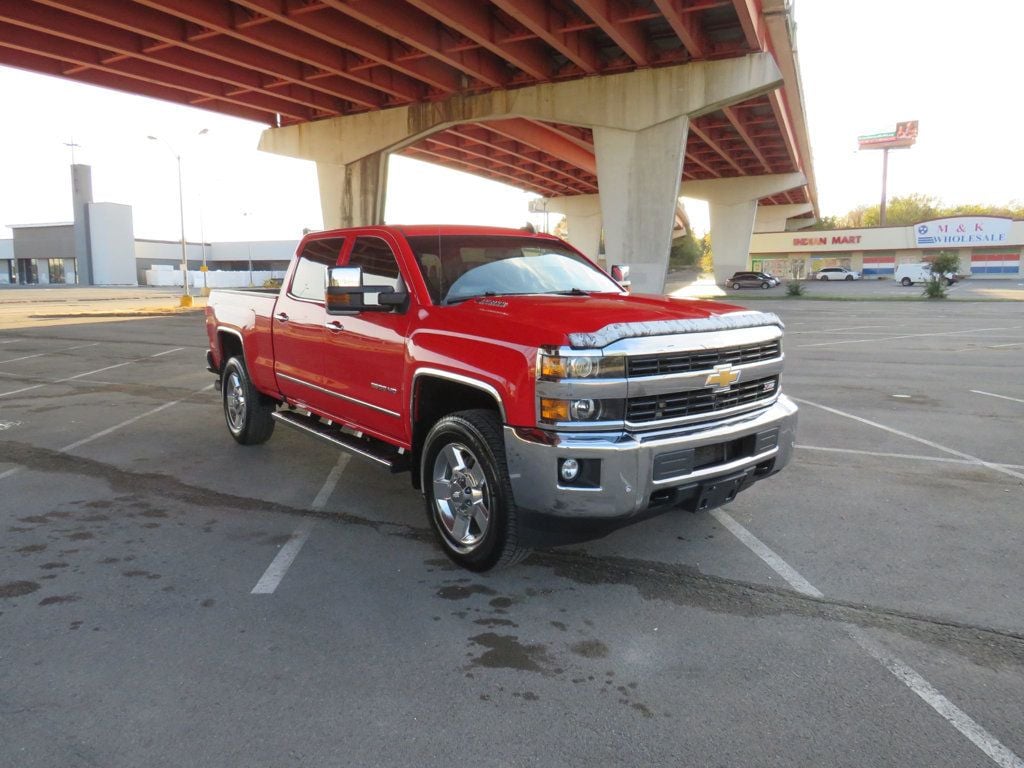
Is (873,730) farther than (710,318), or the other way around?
(710,318)

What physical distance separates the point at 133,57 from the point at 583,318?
898 inches

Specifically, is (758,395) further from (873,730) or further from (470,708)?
(470,708)

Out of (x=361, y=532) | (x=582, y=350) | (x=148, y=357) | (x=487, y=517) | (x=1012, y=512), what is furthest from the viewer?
(x=148, y=357)

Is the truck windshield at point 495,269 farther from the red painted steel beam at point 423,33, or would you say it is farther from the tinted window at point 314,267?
the red painted steel beam at point 423,33

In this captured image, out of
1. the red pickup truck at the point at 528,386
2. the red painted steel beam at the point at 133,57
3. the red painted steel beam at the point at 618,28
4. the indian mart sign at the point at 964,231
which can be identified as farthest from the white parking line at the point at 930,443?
the indian mart sign at the point at 964,231

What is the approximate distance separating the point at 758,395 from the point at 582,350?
4.88 ft

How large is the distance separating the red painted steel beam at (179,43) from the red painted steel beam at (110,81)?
4.12 meters

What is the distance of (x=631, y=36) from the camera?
2036cm

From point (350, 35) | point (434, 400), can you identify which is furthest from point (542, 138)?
point (434, 400)

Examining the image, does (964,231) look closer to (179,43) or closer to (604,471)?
(179,43)

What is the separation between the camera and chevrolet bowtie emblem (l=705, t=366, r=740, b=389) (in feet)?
13.5

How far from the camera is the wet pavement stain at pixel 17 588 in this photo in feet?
13.3

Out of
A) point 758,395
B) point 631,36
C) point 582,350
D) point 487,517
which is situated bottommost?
point 487,517

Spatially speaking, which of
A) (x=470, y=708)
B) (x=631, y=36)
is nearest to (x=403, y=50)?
(x=631, y=36)
